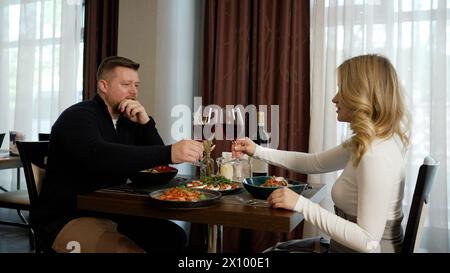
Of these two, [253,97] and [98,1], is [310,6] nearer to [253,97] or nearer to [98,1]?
[253,97]

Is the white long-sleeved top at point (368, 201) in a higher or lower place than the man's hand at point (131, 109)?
lower

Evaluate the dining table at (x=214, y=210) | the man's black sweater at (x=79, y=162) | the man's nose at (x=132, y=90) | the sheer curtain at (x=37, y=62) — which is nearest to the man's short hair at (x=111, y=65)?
the man's nose at (x=132, y=90)

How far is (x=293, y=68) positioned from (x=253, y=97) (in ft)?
1.22

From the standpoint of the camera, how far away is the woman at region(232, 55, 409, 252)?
1.29m

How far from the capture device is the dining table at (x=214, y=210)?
130cm

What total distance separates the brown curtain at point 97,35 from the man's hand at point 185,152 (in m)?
2.33

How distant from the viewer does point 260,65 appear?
3.11 m

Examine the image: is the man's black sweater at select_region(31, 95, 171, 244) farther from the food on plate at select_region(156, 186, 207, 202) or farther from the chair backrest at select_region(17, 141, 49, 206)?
the chair backrest at select_region(17, 141, 49, 206)

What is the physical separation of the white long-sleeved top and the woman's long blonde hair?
0.18ft

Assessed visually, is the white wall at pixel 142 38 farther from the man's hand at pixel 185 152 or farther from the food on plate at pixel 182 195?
the food on plate at pixel 182 195

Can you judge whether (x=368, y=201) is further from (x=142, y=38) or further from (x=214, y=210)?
(x=142, y=38)

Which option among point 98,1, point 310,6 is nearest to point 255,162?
point 310,6

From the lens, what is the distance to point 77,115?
176cm

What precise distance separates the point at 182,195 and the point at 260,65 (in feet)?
6.08
